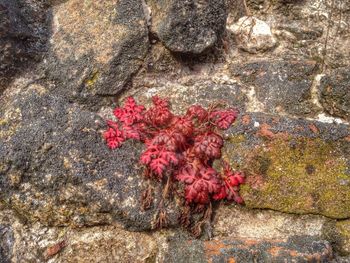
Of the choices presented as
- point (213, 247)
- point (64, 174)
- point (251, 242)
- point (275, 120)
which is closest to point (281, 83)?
point (275, 120)

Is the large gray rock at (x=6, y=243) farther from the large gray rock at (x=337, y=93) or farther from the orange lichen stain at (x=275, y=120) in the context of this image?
the large gray rock at (x=337, y=93)

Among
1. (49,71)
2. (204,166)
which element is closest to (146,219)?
(204,166)

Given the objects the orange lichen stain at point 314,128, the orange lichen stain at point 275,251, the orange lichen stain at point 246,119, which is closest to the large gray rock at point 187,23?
the orange lichen stain at point 246,119

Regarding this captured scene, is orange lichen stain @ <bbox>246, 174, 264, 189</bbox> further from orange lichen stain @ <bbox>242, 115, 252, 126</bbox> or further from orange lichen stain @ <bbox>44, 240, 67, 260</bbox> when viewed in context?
orange lichen stain @ <bbox>44, 240, 67, 260</bbox>

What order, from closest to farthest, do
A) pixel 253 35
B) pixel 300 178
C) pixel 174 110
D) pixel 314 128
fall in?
pixel 300 178 < pixel 314 128 < pixel 174 110 < pixel 253 35

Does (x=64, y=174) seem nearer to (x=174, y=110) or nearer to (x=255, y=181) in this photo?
(x=174, y=110)

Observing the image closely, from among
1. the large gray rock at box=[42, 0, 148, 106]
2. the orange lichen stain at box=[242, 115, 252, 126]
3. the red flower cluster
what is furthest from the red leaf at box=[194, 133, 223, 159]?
the large gray rock at box=[42, 0, 148, 106]

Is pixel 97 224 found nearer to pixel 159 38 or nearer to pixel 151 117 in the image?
pixel 151 117
